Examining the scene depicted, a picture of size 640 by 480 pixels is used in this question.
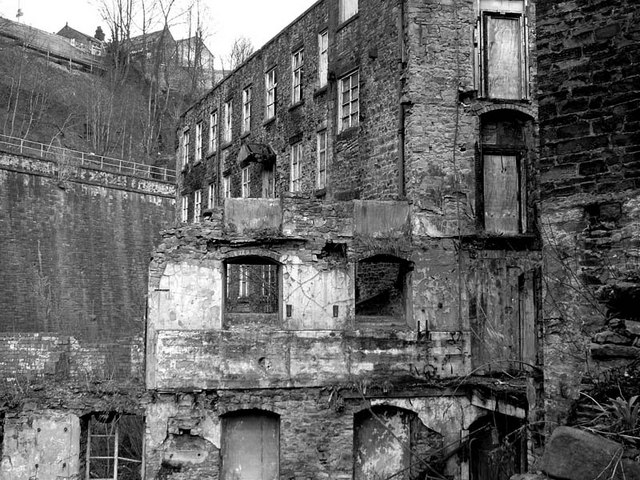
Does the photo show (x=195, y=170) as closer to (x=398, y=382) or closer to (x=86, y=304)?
(x=86, y=304)

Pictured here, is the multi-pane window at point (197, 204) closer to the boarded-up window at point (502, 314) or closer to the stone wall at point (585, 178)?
the boarded-up window at point (502, 314)

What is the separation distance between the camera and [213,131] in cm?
2630

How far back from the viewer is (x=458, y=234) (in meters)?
14.2

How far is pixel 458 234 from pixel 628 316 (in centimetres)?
761

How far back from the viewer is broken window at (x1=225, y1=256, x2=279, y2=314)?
67.6 ft

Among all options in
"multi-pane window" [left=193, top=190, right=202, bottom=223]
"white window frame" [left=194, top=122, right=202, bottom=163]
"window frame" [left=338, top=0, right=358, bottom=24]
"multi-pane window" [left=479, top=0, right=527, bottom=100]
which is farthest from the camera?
"white window frame" [left=194, top=122, right=202, bottom=163]

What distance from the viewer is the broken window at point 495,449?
462 inches

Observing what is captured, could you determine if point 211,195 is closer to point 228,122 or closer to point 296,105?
point 228,122

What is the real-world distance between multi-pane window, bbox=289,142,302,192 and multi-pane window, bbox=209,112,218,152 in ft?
20.8

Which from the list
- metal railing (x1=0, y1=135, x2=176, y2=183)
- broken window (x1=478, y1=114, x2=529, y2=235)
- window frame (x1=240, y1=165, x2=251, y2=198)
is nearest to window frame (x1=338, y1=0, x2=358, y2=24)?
broken window (x1=478, y1=114, x2=529, y2=235)

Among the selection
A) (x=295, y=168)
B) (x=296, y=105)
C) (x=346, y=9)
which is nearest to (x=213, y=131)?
(x=296, y=105)

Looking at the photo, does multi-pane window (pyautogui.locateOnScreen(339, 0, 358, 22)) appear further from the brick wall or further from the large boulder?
the large boulder

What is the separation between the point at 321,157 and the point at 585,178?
11.4 meters

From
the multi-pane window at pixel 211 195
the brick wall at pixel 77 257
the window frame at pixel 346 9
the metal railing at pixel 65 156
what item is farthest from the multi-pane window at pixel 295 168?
the metal railing at pixel 65 156
